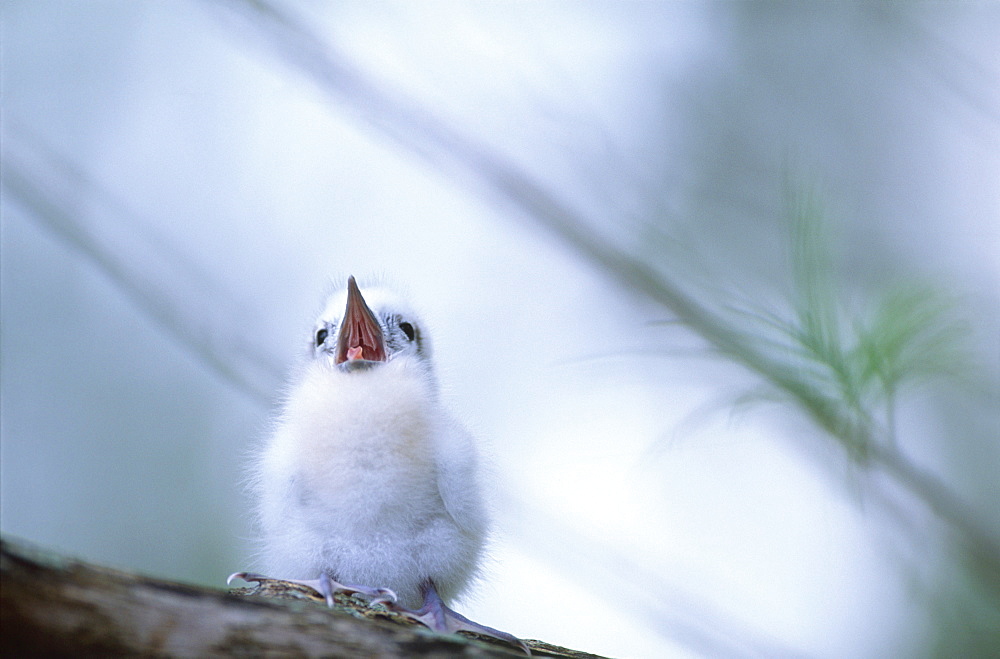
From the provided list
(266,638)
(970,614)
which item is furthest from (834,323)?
(266,638)

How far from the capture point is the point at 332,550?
949mm

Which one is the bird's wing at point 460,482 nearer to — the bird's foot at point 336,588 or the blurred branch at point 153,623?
the bird's foot at point 336,588

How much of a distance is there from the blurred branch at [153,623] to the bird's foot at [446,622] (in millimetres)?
180

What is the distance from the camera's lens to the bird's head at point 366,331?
109cm

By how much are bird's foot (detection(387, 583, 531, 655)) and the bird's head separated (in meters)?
0.31

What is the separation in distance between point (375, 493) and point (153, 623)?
40 centimetres

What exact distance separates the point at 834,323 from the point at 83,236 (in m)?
1.06

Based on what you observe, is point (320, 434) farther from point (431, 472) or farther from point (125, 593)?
point (125, 593)

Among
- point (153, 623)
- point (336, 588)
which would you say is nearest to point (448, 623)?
point (336, 588)

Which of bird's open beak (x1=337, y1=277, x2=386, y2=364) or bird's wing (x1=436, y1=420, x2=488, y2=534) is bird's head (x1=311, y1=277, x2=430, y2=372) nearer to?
bird's open beak (x1=337, y1=277, x2=386, y2=364)

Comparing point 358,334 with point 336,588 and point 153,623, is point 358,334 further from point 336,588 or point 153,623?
point 153,623

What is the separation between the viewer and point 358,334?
1.11 metres

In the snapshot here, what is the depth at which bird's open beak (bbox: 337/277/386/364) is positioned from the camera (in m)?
1.09

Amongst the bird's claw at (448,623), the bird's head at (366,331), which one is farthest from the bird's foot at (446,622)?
the bird's head at (366,331)
